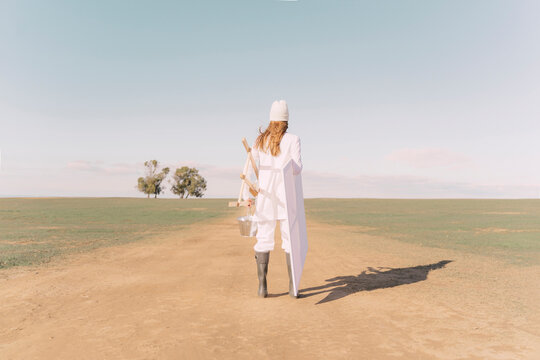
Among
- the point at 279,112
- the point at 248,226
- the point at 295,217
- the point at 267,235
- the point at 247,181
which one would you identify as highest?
the point at 279,112

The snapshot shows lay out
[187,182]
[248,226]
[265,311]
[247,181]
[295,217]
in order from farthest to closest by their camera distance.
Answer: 1. [187,182]
2. [248,226]
3. [247,181]
4. [295,217]
5. [265,311]

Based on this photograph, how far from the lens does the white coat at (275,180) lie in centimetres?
565

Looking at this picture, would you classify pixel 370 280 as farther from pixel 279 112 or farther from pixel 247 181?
pixel 279 112

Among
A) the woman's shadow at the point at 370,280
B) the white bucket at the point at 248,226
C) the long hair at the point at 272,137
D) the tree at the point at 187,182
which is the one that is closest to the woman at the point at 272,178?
the long hair at the point at 272,137

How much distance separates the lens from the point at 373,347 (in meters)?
3.91

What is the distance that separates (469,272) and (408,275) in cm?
159

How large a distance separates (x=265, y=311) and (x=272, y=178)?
1998mm

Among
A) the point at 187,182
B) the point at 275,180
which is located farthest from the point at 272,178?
the point at 187,182

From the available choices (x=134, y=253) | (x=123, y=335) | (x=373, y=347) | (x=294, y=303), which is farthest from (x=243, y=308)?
(x=134, y=253)

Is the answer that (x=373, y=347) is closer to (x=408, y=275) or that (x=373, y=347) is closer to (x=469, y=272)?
(x=408, y=275)

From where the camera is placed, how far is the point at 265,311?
16.6 ft

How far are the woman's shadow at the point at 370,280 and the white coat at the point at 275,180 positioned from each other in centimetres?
152

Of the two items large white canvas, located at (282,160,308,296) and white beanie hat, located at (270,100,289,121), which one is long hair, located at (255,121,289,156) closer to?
white beanie hat, located at (270,100,289,121)

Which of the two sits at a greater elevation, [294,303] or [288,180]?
[288,180]
